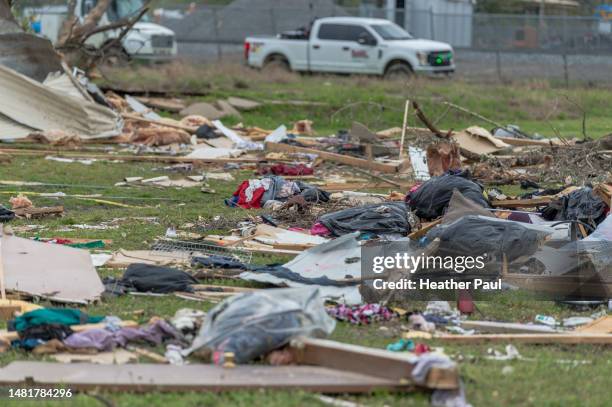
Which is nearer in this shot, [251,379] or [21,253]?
[251,379]

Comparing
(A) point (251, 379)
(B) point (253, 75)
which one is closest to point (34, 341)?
(A) point (251, 379)

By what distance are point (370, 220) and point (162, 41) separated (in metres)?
23.5

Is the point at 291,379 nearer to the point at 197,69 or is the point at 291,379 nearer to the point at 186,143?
the point at 186,143

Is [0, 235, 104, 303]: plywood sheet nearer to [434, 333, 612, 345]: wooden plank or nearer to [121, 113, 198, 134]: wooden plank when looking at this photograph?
[434, 333, 612, 345]: wooden plank

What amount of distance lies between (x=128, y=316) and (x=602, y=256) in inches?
151

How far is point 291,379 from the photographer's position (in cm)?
576

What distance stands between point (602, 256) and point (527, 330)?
5.47ft

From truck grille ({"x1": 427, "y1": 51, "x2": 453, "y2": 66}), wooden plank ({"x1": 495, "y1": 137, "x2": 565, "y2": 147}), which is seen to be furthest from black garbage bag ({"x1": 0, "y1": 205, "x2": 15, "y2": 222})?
truck grille ({"x1": 427, "y1": 51, "x2": 453, "y2": 66})

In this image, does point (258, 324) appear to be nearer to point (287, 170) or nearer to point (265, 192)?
point (265, 192)

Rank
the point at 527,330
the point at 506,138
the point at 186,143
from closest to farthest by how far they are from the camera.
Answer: the point at 527,330
the point at 506,138
the point at 186,143

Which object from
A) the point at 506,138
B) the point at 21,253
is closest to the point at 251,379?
the point at 21,253

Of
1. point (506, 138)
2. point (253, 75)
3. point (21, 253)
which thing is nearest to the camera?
point (21, 253)

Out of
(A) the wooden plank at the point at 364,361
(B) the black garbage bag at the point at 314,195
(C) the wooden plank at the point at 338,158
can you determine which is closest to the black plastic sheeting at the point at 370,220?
(B) the black garbage bag at the point at 314,195

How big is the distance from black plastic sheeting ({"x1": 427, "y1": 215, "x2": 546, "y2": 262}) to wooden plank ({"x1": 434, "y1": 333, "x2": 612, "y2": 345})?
171cm
